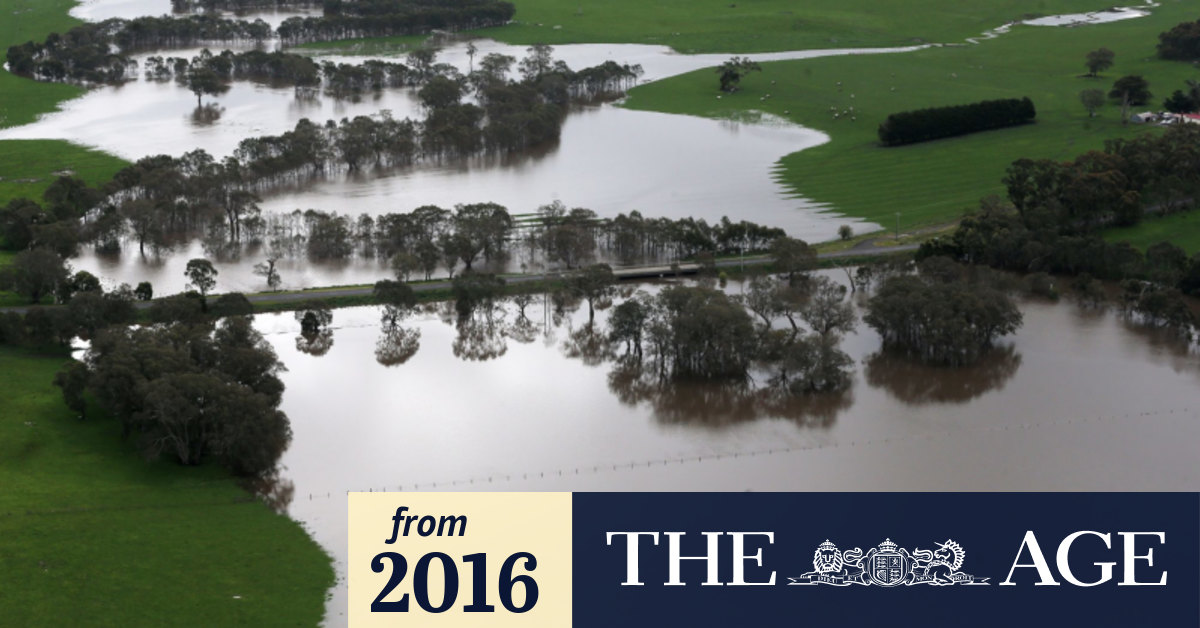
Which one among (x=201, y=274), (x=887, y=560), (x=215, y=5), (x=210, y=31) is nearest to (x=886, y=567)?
(x=887, y=560)

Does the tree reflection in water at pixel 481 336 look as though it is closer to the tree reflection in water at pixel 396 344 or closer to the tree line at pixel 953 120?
the tree reflection in water at pixel 396 344

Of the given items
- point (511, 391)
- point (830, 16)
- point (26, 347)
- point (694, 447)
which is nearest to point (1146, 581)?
point (694, 447)

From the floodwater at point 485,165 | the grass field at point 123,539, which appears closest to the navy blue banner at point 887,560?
the grass field at point 123,539

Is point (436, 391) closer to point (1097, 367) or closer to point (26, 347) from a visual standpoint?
point (26, 347)

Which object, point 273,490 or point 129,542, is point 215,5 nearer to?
point 273,490

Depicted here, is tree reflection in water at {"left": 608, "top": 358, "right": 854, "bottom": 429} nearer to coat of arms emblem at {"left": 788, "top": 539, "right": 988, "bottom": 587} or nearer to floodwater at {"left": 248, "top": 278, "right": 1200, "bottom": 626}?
floodwater at {"left": 248, "top": 278, "right": 1200, "bottom": 626}

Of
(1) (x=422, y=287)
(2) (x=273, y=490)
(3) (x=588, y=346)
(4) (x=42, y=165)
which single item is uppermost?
(4) (x=42, y=165)
